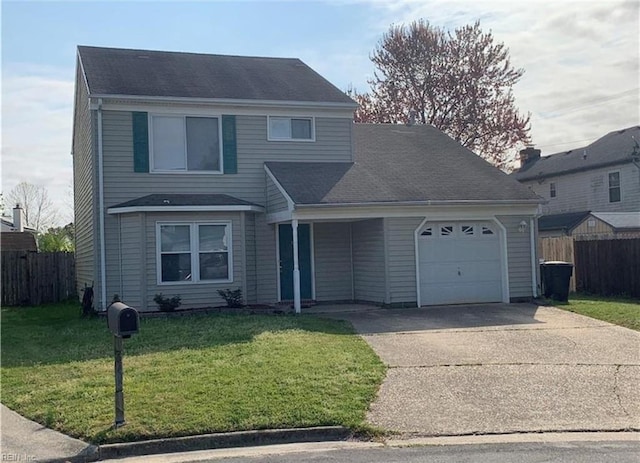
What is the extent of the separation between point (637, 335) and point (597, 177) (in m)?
23.0

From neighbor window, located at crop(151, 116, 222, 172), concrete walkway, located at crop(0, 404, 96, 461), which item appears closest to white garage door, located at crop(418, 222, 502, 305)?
neighbor window, located at crop(151, 116, 222, 172)

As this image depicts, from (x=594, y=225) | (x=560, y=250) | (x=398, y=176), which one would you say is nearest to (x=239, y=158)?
(x=398, y=176)

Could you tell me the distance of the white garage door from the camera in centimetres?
1692

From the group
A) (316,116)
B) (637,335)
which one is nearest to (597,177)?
(316,116)

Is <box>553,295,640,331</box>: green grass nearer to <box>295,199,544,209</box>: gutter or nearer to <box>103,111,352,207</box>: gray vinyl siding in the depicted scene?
<box>295,199,544,209</box>: gutter

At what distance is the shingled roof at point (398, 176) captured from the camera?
1658 cm

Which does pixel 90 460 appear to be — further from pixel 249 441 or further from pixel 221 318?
pixel 221 318

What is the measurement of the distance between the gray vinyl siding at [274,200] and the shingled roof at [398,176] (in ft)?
0.97

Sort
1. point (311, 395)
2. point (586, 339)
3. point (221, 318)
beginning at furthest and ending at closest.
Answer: point (221, 318), point (586, 339), point (311, 395)

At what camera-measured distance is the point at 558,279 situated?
17.5 meters

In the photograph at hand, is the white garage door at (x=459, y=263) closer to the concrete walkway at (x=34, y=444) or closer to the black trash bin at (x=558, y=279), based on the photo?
the black trash bin at (x=558, y=279)

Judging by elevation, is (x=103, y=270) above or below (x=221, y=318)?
above

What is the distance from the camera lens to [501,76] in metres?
38.0

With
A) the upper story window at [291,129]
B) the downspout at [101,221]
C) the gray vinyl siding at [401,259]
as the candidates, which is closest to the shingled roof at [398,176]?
the gray vinyl siding at [401,259]
